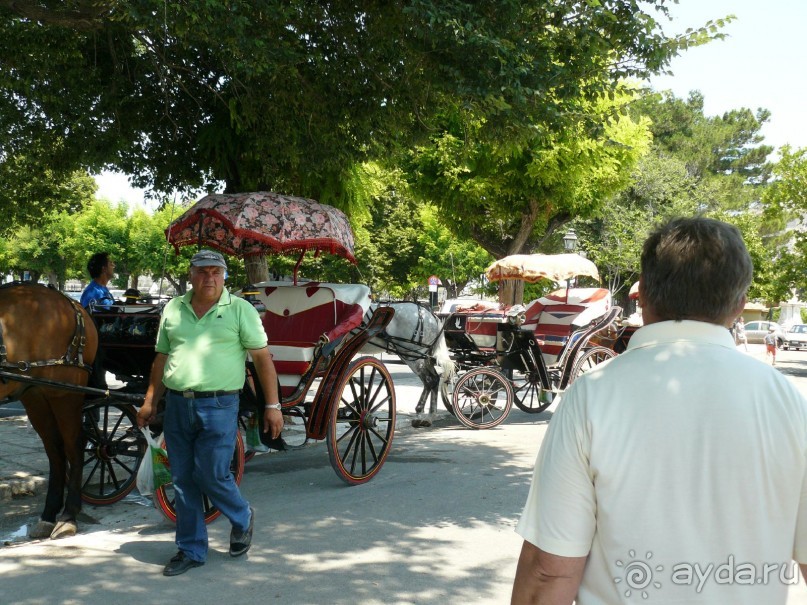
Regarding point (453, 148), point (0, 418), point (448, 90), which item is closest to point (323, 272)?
point (453, 148)

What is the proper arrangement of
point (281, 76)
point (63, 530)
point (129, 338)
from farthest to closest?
point (281, 76), point (129, 338), point (63, 530)

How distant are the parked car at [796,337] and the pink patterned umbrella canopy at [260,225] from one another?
42900 mm

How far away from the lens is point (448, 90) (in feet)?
27.3

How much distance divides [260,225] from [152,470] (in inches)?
123

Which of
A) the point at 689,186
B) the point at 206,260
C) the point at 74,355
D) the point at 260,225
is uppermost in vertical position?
the point at 689,186

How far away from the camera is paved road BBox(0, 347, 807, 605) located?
16.1 ft

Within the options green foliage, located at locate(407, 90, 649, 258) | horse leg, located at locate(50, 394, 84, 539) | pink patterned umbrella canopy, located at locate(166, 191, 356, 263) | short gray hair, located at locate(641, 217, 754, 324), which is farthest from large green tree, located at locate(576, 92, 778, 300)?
short gray hair, located at locate(641, 217, 754, 324)

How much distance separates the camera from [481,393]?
1130cm

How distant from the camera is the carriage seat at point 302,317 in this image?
7848mm

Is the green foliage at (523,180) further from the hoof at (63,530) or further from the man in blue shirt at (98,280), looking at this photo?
the hoof at (63,530)

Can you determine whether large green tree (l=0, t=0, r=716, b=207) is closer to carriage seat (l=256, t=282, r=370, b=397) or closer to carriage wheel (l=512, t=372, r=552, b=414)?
carriage seat (l=256, t=282, r=370, b=397)

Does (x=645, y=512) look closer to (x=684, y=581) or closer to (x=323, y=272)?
(x=684, y=581)

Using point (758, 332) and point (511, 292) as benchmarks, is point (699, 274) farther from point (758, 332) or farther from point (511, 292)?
point (758, 332)

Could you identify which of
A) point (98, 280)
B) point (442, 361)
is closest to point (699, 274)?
point (98, 280)
